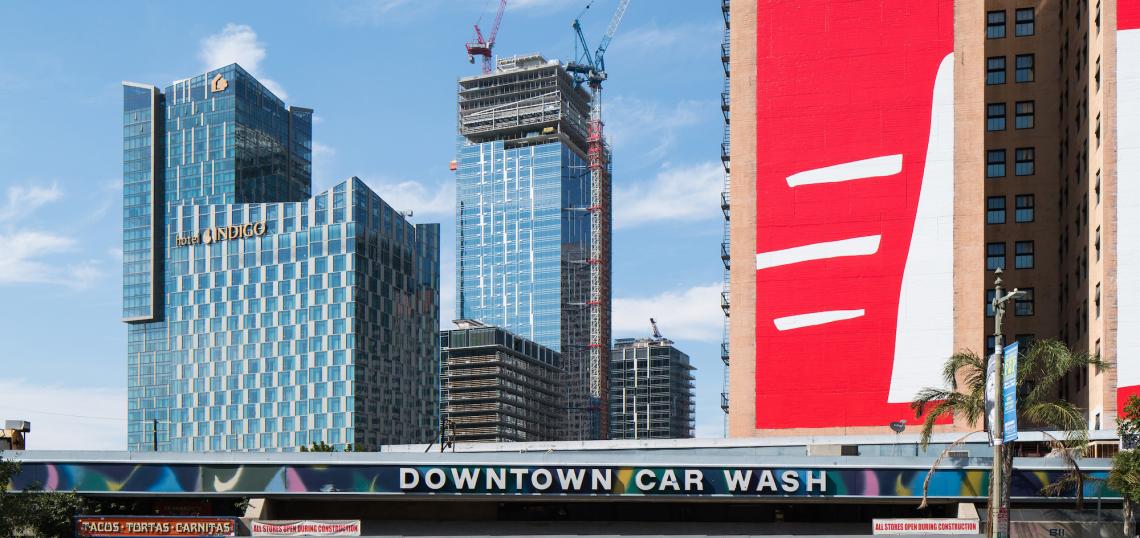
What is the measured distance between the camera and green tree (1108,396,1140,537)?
6094cm

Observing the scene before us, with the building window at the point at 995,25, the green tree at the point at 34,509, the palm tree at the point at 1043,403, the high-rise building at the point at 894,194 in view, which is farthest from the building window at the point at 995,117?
the green tree at the point at 34,509

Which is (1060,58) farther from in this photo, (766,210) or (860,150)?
(766,210)

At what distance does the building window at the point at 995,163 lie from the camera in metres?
102

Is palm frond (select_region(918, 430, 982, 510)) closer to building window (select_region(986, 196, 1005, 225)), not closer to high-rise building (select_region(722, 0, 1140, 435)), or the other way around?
high-rise building (select_region(722, 0, 1140, 435))

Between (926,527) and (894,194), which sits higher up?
(894,194)

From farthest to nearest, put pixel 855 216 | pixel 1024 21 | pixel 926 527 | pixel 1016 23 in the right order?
pixel 1016 23 < pixel 1024 21 < pixel 855 216 < pixel 926 527

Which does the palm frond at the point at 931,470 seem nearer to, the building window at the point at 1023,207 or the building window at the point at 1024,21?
the building window at the point at 1023,207

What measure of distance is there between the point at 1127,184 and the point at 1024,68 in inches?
695

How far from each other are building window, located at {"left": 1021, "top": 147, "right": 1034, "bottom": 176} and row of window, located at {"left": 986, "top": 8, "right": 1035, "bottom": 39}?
8.57 meters

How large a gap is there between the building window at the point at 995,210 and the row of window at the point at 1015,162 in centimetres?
172

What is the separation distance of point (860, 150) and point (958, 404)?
38.2 metres

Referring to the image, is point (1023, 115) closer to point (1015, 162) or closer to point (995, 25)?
point (1015, 162)

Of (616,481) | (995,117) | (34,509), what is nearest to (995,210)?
(995,117)

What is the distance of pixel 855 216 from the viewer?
98125 millimetres
